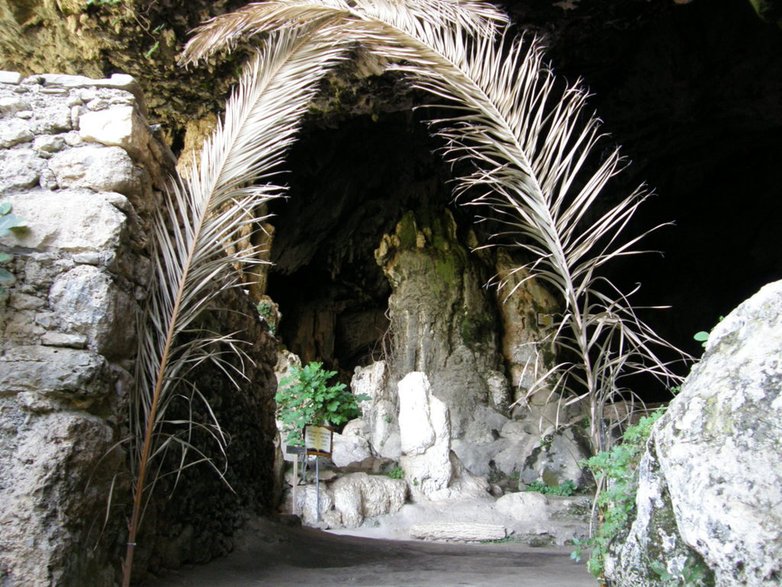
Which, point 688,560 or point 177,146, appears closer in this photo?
point 688,560

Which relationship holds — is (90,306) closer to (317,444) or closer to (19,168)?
(19,168)

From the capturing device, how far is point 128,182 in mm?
2803

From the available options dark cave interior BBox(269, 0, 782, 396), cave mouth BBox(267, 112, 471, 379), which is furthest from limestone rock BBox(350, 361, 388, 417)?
dark cave interior BBox(269, 0, 782, 396)

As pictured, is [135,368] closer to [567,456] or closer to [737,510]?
[737,510]

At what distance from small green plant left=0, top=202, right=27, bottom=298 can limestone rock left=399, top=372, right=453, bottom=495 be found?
6.86 metres

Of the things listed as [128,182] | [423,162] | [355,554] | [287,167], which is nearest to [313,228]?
[287,167]

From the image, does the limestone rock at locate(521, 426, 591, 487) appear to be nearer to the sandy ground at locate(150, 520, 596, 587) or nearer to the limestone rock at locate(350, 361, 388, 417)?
the limestone rock at locate(350, 361, 388, 417)

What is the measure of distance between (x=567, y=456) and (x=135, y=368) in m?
7.63

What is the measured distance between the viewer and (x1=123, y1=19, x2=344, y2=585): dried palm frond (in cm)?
264

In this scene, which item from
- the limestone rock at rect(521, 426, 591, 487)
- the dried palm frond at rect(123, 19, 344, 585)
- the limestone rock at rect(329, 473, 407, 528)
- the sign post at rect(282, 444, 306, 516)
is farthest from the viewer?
the limestone rock at rect(521, 426, 591, 487)

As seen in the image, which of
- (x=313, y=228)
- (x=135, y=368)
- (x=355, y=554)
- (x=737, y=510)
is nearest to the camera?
(x=737, y=510)

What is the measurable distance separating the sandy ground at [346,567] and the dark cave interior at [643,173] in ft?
20.0

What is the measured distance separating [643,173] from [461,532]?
6891 mm

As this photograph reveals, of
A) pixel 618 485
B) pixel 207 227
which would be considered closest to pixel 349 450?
pixel 207 227
